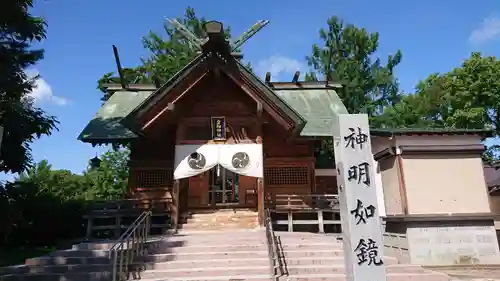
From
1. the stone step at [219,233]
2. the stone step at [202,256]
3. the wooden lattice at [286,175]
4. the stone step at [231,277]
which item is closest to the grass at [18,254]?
the stone step at [231,277]

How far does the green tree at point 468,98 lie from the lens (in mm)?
22891

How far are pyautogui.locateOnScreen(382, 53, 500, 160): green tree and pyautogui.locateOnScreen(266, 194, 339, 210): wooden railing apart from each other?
12.8 m

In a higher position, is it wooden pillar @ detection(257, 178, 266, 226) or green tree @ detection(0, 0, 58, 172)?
green tree @ detection(0, 0, 58, 172)

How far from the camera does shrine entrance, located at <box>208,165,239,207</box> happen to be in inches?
600

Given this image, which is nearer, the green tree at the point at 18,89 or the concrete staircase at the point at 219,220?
the green tree at the point at 18,89

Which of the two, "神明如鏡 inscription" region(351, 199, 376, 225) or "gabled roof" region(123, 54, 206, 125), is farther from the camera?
"gabled roof" region(123, 54, 206, 125)

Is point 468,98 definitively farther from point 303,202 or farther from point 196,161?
point 196,161

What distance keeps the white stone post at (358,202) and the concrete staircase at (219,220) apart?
749 cm

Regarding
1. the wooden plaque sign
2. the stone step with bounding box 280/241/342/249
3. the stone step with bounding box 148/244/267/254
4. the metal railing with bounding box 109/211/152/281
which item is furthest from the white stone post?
the wooden plaque sign

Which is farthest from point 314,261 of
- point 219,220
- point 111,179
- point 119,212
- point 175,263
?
point 111,179

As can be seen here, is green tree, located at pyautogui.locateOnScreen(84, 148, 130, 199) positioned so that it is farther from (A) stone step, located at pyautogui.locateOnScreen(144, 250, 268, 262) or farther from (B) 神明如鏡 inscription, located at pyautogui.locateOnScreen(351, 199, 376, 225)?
(B) 神明如鏡 inscription, located at pyautogui.locateOnScreen(351, 199, 376, 225)

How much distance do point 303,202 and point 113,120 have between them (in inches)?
358

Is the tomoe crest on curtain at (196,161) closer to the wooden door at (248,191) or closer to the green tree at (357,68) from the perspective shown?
the wooden door at (248,191)

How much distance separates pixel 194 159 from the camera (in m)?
13.0
